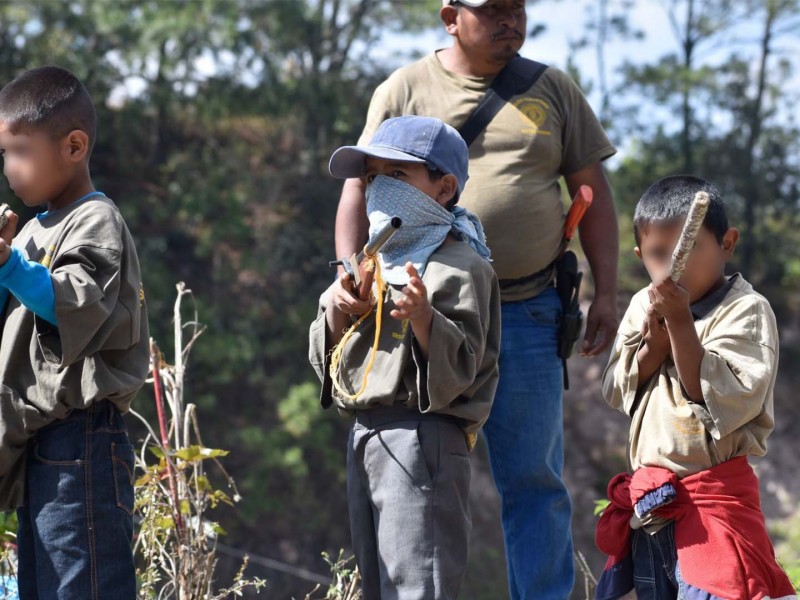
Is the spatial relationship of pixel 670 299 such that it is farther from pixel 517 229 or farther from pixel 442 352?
pixel 517 229

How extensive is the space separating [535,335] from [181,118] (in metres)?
12.5

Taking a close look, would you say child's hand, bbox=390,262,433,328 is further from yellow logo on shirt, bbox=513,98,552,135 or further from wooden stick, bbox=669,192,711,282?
yellow logo on shirt, bbox=513,98,552,135

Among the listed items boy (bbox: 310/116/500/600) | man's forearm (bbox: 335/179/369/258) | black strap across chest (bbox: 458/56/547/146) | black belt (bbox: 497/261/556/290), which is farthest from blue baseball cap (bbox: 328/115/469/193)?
black belt (bbox: 497/261/556/290)

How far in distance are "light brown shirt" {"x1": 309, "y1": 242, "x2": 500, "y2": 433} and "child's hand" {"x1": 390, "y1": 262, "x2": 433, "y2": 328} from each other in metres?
0.06

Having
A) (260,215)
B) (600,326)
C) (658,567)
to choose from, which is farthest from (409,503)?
(260,215)

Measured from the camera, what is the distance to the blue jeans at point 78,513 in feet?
8.36

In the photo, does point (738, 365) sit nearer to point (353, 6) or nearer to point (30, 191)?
point (30, 191)

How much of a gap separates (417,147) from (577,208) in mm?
785

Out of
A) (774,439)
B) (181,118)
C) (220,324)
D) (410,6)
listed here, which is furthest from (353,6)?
(774,439)

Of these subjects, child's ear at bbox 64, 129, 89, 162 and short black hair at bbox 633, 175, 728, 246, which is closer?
short black hair at bbox 633, 175, 728, 246

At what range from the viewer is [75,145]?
272cm

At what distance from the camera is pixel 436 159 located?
2.72 metres

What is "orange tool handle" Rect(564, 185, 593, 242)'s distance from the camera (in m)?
3.27

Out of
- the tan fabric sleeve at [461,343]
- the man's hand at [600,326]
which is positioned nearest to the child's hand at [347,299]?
the tan fabric sleeve at [461,343]
